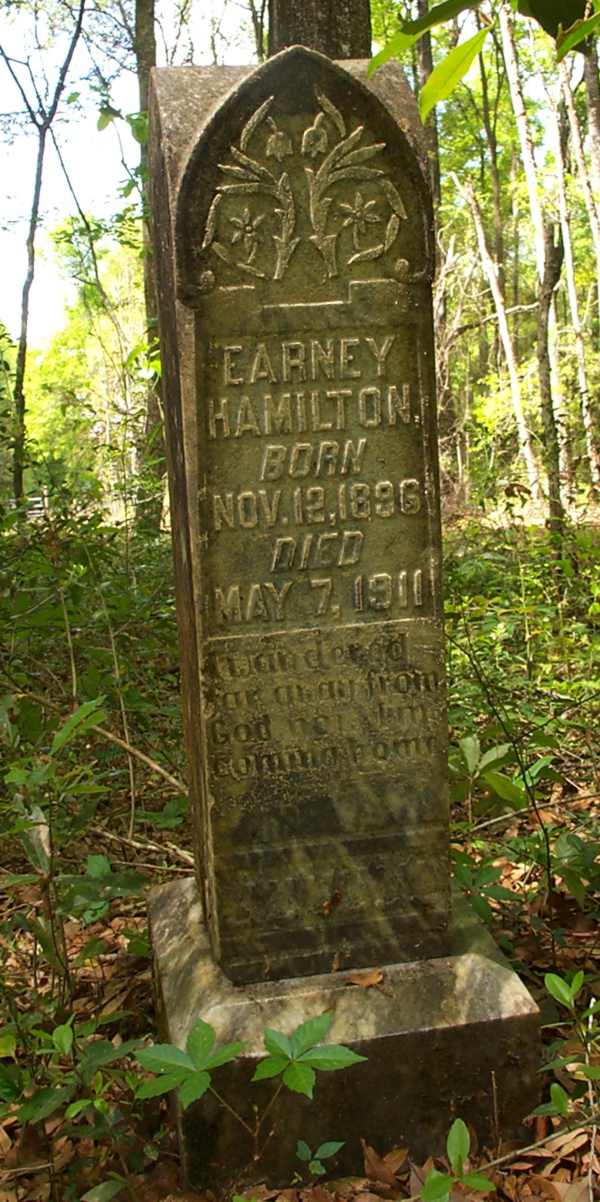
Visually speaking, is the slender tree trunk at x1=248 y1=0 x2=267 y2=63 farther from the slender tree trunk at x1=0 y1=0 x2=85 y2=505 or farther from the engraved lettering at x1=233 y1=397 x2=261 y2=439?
the engraved lettering at x1=233 y1=397 x2=261 y2=439

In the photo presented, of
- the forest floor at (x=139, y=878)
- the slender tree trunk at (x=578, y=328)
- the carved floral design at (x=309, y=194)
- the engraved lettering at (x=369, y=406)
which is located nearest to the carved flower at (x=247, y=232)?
the carved floral design at (x=309, y=194)

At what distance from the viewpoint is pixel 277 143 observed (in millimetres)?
2152

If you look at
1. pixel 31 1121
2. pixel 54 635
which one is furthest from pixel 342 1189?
pixel 54 635

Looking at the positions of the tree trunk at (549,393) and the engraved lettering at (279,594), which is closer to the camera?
the engraved lettering at (279,594)

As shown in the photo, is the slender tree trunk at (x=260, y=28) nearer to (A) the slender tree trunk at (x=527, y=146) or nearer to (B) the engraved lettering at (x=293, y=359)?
(A) the slender tree trunk at (x=527, y=146)

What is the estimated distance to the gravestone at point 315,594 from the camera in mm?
2188

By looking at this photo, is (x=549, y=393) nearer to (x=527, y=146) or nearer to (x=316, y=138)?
(x=527, y=146)

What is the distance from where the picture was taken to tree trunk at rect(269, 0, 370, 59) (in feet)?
14.0

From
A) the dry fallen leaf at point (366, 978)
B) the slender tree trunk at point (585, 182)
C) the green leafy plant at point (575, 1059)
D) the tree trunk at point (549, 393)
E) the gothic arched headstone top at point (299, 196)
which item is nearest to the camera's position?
the green leafy plant at point (575, 1059)

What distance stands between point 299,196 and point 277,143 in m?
0.11

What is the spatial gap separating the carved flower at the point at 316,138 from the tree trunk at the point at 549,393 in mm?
4071

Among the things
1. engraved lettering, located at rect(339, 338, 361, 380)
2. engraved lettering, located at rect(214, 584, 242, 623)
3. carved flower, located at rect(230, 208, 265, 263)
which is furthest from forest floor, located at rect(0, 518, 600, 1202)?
carved flower, located at rect(230, 208, 265, 263)

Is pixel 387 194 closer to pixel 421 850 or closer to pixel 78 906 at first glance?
pixel 421 850

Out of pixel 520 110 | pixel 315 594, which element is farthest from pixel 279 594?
pixel 520 110
